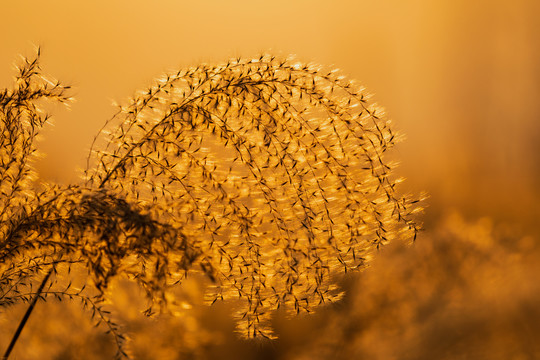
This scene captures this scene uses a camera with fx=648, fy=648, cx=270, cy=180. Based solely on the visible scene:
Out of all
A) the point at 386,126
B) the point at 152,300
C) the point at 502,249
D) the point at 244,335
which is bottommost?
the point at 152,300

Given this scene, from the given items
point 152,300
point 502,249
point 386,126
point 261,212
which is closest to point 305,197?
point 261,212

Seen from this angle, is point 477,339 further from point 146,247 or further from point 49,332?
point 146,247

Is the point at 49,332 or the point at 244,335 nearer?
the point at 244,335

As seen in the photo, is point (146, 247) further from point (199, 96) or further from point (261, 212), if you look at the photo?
point (199, 96)

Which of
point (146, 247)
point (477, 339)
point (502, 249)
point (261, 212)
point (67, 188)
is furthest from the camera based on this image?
point (502, 249)

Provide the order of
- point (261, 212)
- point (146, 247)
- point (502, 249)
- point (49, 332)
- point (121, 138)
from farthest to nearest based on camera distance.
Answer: point (502, 249) → point (49, 332) → point (121, 138) → point (261, 212) → point (146, 247)

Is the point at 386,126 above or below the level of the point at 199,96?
above
